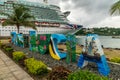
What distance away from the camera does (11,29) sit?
56.6m

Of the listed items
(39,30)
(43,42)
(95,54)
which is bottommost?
(95,54)

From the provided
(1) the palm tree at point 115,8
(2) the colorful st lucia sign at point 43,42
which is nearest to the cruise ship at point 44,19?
(2) the colorful st lucia sign at point 43,42

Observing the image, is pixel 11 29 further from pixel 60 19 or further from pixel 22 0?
pixel 60 19

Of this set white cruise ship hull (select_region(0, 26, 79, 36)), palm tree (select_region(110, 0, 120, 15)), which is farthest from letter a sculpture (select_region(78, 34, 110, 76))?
white cruise ship hull (select_region(0, 26, 79, 36))

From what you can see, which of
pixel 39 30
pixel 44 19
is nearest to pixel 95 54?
pixel 39 30

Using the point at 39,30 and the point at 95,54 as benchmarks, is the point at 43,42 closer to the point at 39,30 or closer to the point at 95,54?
the point at 95,54

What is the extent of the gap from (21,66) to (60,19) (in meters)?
71.8

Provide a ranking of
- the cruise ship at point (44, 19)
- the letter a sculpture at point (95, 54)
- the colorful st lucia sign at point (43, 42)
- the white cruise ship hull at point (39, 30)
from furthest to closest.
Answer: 1. the cruise ship at point (44, 19)
2. the white cruise ship hull at point (39, 30)
3. the colorful st lucia sign at point (43, 42)
4. the letter a sculpture at point (95, 54)

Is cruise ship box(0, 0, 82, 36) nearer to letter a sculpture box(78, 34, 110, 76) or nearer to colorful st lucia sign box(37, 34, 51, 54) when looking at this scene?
colorful st lucia sign box(37, 34, 51, 54)

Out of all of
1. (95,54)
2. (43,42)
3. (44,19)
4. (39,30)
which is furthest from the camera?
(44,19)

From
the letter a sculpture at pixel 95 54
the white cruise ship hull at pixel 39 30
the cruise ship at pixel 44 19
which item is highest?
the cruise ship at pixel 44 19

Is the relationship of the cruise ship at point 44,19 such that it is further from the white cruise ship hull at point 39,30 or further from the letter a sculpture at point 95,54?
the letter a sculpture at point 95,54

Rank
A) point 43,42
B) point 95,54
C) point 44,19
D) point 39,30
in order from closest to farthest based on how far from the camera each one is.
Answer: point 95,54 → point 43,42 → point 39,30 → point 44,19

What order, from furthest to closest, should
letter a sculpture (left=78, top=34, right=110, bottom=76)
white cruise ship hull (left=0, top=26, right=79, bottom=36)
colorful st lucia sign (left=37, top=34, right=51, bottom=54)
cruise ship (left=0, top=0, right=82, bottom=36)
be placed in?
cruise ship (left=0, top=0, right=82, bottom=36)
white cruise ship hull (left=0, top=26, right=79, bottom=36)
colorful st lucia sign (left=37, top=34, right=51, bottom=54)
letter a sculpture (left=78, top=34, right=110, bottom=76)
